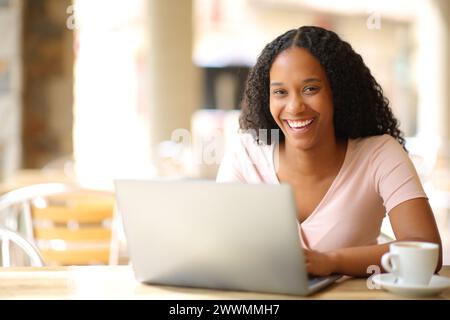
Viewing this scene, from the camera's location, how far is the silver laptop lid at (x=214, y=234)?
1272mm

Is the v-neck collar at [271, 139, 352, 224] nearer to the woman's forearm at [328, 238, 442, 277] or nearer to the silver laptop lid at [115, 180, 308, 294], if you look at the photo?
the woman's forearm at [328, 238, 442, 277]

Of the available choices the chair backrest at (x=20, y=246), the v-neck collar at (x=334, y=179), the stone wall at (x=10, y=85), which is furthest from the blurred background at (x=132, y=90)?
the chair backrest at (x=20, y=246)

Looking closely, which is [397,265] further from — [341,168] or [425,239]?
[341,168]

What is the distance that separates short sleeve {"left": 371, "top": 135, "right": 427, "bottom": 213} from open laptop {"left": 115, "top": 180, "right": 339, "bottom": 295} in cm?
35

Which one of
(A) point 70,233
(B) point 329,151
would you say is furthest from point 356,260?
(A) point 70,233

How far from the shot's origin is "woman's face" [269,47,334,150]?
1747 mm

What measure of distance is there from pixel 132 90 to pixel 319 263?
10.3m

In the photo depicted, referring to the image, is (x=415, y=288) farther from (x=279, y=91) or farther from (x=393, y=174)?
(x=279, y=91)

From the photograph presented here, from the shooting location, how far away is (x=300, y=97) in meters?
1.74

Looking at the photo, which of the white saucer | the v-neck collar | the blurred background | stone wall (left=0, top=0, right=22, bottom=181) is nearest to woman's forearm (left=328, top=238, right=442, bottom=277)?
the white saucer

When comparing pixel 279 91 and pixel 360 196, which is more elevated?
pixel 279 91
